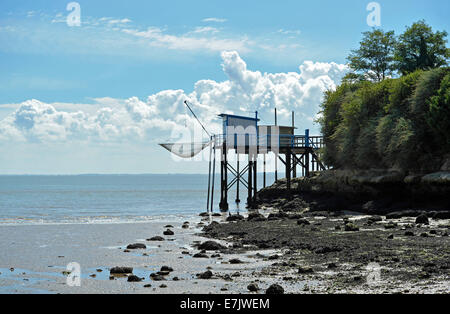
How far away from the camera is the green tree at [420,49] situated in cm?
4891

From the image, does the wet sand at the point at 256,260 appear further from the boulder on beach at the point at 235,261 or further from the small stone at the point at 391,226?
the small stone at the point at 391,226

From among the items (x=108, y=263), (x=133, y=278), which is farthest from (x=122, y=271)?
(x=108, y=263)

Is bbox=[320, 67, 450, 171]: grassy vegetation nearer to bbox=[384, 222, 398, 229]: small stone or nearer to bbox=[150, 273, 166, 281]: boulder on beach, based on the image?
bbox=[384, 222, 398, 229]: small stone

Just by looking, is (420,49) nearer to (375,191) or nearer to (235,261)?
(375,191)

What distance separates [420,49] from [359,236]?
32.6 meters

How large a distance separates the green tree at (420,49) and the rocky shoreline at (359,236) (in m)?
13.8

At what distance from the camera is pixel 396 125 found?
3569 centimetres

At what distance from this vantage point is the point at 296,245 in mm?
21312

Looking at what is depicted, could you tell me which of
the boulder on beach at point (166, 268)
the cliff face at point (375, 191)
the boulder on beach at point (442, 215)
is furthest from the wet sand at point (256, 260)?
the cliff face at point (375, 191)

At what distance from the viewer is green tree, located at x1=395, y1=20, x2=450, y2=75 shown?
4891cm

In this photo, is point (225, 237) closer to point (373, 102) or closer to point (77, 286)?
point (77, 286)
